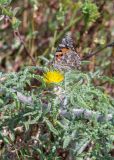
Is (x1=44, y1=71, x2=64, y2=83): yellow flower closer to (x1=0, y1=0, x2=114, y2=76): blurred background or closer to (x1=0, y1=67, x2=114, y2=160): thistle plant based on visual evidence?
(x1=0, y1=67, x2=114, y2=160): thistle plant

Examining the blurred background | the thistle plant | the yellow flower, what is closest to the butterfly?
the thistle plant

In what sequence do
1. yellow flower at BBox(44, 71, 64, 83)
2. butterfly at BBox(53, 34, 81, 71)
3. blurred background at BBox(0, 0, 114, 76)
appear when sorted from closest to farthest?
yellow flower at BBox(44, 71, 64, 83) → butterfly at BBox(53, 34, 81, 71) → blurred background at BBox(0, 0, 114, 76)

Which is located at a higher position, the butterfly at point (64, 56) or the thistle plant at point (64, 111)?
the butterfly at point (64, 56)

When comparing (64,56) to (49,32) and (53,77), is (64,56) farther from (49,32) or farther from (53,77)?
(49,32)

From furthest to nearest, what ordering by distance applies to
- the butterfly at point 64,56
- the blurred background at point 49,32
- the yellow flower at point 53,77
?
the blurred background at point 49,32 < the butterfly at point 64,56 < the yellow flower at point 53,77

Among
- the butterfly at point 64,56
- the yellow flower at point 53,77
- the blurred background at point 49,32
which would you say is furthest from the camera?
the blurred background at point 49,32

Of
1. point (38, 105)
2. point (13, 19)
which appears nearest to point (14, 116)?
point (38, 105)

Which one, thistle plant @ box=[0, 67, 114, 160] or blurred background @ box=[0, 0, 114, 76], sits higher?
blurred background @ box=[0, 0, 114, 76]

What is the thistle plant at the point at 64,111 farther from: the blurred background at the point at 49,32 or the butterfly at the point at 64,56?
the blurred background at the point at 49,32

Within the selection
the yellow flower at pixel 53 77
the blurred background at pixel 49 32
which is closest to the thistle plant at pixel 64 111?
the yellow flower at pixel 53 77

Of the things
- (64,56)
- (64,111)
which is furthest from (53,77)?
(64,56)

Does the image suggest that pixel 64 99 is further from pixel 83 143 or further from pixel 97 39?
pixel 97 39
